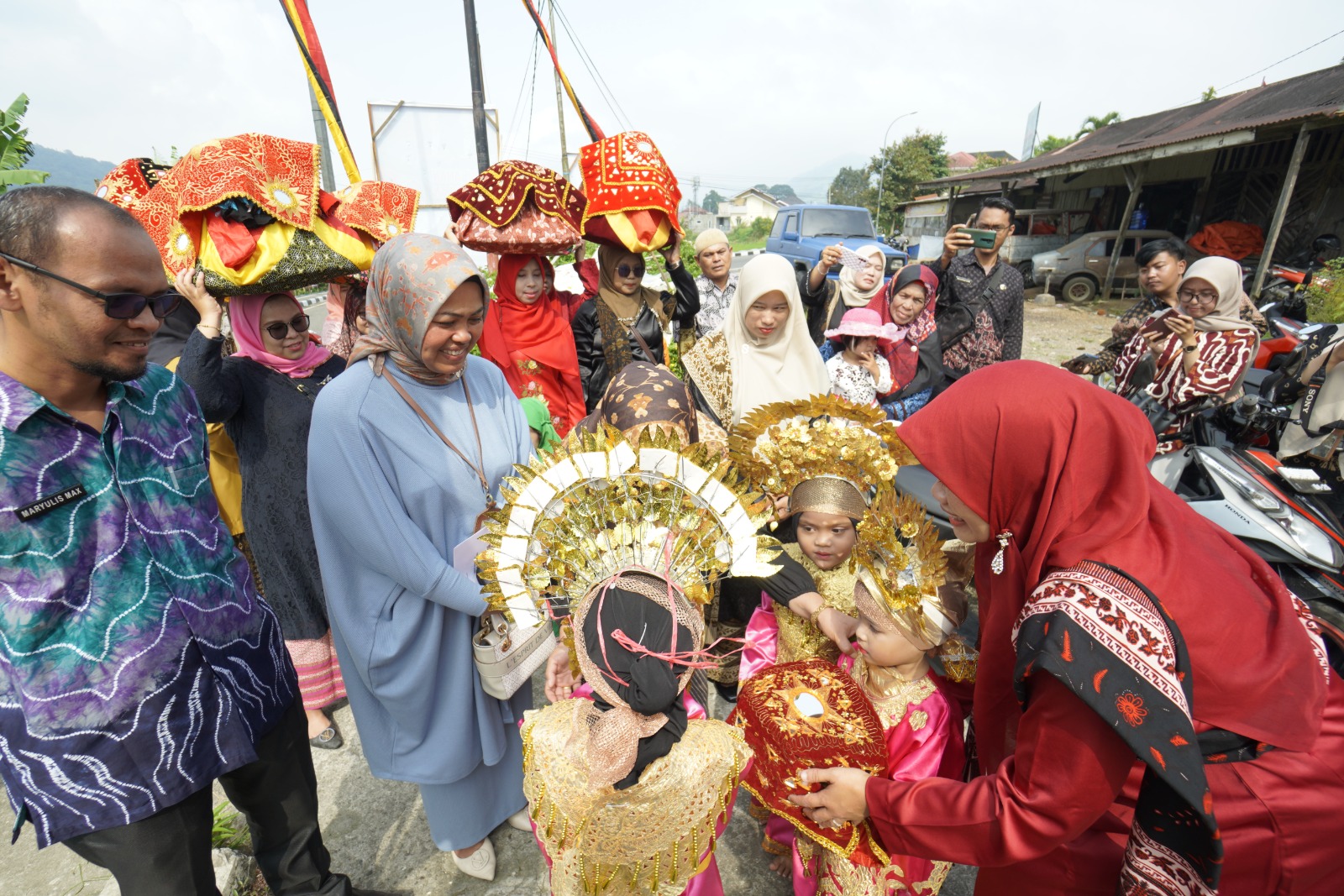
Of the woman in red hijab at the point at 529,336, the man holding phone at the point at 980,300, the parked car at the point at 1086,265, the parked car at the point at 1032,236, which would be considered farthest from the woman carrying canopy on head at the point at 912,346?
the parked car at the point at 1086,265

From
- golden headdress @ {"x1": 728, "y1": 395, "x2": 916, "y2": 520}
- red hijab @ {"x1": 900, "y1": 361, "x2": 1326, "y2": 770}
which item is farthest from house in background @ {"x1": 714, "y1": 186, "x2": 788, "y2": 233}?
red hijab @ {"x1": 900, "y1": 361, "x2": 1326, "y2": 770}

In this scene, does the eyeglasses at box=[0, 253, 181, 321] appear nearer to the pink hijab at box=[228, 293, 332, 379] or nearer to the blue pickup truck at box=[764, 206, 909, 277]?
the pink hijab at box=[228, 293, 332, 379]

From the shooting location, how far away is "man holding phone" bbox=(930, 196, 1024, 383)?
15.2 feet

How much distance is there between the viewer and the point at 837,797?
5.09ft

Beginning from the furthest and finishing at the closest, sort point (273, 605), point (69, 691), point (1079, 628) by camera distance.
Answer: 1. point (273, 605)
2. point (69, 691)
3. point (1079, 628)

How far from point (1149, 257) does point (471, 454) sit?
4867 mm

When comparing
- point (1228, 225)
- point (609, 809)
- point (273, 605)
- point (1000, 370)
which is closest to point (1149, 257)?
point (1000, 370)

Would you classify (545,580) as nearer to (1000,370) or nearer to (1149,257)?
(1000,370)

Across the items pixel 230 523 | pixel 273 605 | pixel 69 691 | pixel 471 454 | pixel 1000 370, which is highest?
pixel 1000 370

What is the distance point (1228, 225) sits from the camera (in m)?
13.5

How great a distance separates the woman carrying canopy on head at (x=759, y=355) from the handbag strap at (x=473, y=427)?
1.51 metres

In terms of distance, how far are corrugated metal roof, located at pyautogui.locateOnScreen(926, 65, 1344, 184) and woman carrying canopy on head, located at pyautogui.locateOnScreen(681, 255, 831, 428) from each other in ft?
36.6

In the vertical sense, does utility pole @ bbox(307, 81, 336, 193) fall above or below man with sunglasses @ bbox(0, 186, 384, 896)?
above

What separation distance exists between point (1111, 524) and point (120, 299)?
2128 millimetres
